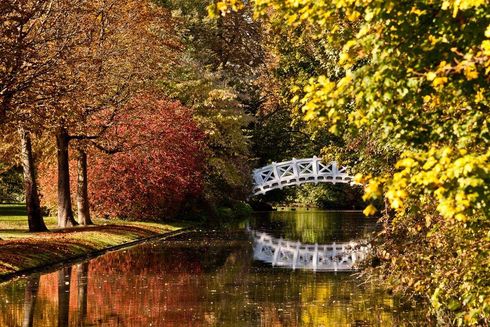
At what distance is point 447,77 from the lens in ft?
30.2

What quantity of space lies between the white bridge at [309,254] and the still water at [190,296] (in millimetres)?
1103

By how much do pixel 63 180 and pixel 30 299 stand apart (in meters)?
20.0

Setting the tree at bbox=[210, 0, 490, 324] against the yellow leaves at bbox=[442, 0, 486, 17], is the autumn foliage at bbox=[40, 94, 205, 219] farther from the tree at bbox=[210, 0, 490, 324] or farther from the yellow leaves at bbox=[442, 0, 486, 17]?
the yellow leaves at bbox=[442, 0, 486, 17]

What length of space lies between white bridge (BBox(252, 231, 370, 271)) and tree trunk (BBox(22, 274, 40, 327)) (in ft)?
28.9

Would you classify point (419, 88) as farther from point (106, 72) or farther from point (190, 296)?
point (106, 72)

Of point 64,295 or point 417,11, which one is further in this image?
point 64,295

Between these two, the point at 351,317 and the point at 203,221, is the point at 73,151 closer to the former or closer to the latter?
the point at 203,221

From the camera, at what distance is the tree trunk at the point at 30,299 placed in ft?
57.6

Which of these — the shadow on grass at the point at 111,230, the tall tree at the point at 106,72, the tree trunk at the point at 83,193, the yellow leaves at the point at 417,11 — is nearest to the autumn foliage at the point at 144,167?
the tree trunk at the point at 83,193

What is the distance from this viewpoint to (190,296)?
2197cm

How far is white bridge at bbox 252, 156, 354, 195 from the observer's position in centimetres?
6969

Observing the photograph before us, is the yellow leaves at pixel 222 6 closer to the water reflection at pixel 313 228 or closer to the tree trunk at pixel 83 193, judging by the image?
the tree trunk at pixel 83 193

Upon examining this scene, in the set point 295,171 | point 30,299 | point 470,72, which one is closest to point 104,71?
point 30,299

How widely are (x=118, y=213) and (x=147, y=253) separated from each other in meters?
14.8
